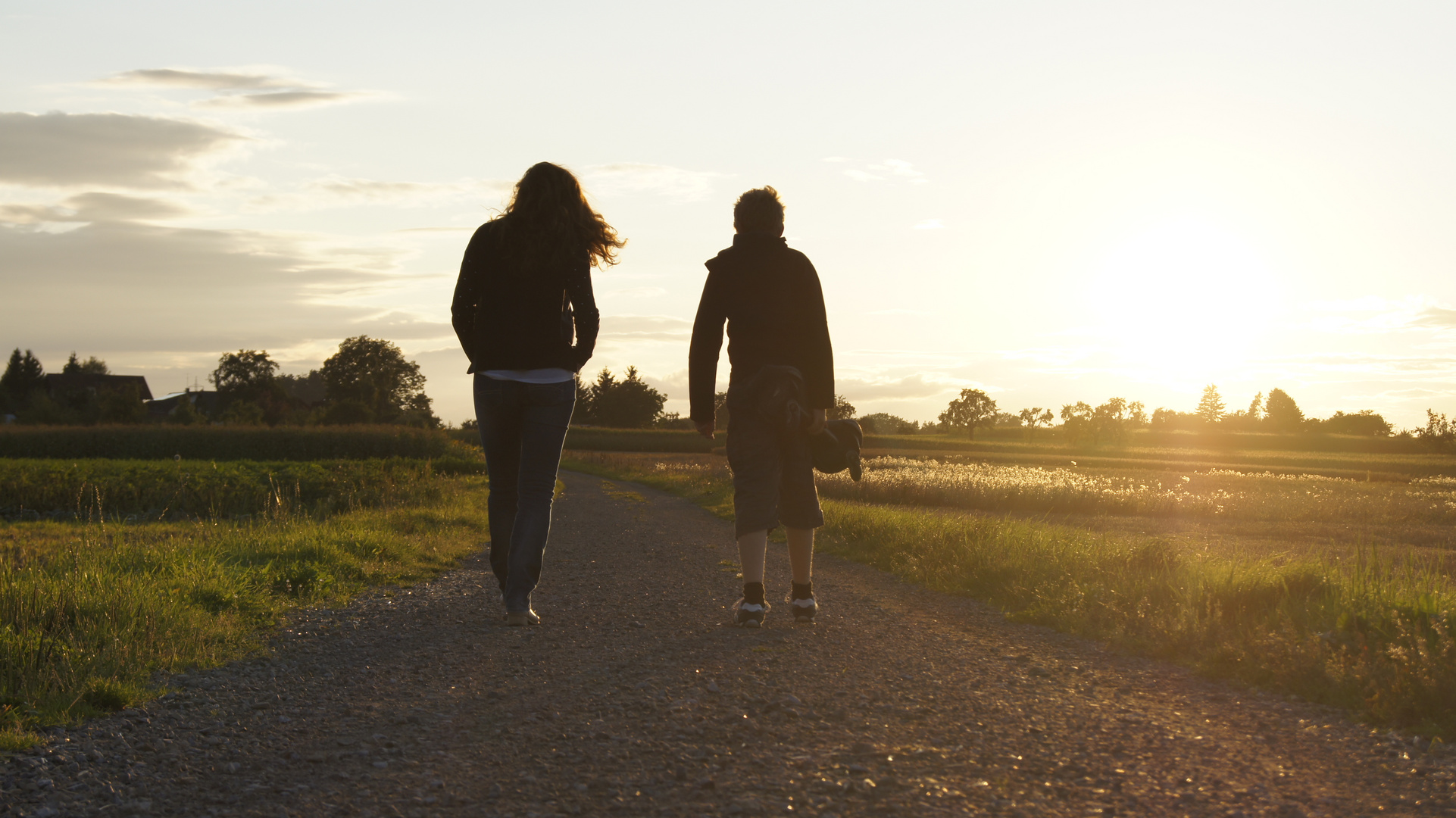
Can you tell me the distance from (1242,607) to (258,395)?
102 meters

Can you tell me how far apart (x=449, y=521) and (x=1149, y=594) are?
8.52m

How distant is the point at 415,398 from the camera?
106 m

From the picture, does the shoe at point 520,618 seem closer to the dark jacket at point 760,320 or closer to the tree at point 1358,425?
the dark jacket at point 760,320

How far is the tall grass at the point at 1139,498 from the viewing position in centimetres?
2322

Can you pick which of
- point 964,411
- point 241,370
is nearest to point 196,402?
point 241,370

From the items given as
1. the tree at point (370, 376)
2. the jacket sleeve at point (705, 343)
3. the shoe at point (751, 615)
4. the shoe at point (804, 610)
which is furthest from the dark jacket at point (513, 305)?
the tree at point (370, 376)

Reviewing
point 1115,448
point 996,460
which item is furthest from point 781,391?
point 1115,448

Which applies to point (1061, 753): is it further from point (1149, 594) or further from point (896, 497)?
point (896, 497)

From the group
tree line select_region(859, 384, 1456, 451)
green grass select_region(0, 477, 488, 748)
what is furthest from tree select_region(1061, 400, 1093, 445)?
green grass select_region(0, 477, 488, 748)

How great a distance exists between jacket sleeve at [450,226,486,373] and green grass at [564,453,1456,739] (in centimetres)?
372

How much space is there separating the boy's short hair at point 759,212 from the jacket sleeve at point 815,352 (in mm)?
279

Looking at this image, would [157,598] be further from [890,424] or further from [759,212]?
[890,424]

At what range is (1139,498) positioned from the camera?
25.5 meters

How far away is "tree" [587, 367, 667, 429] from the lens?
10644cm
